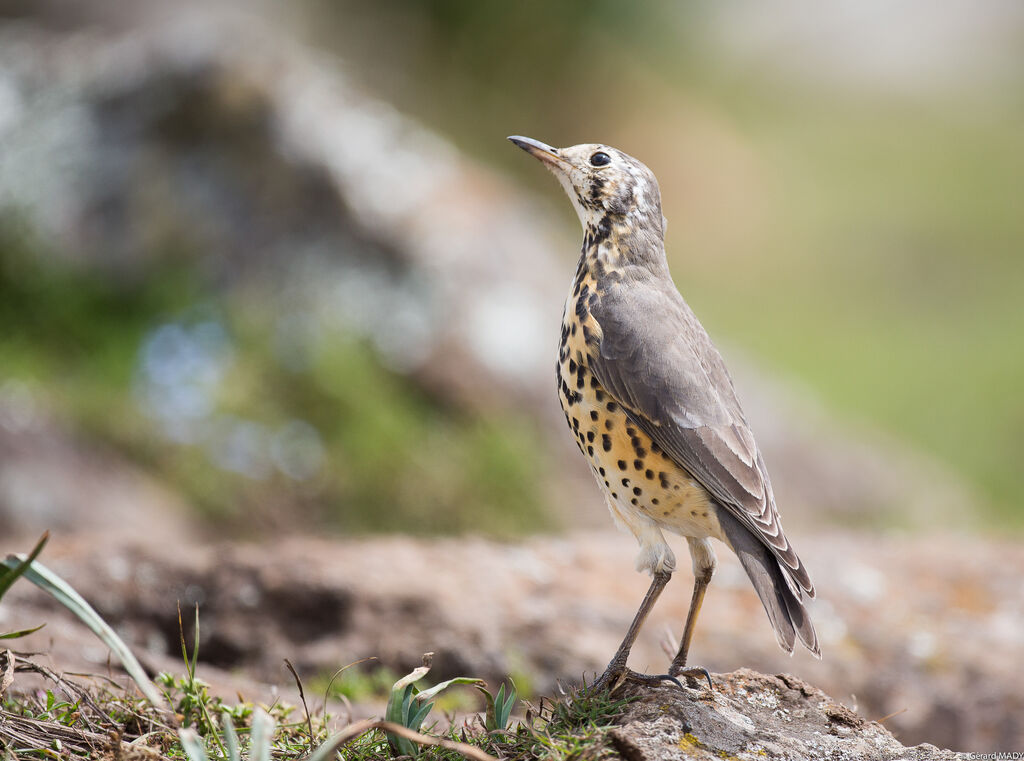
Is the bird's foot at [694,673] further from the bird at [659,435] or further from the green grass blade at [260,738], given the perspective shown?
the green grass blade at [260,738]

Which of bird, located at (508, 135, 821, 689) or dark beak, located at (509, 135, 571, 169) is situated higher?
dark beak, located at (509, 135, 571, 169)

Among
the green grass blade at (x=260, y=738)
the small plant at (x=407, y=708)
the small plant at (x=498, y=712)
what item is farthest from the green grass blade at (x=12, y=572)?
the small plant at (x=498, y=712)

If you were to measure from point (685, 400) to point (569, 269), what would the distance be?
8.05 m

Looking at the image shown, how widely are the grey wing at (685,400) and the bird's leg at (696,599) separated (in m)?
0.37

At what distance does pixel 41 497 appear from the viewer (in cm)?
828

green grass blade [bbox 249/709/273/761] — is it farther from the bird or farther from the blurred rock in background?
the blurred rock in background

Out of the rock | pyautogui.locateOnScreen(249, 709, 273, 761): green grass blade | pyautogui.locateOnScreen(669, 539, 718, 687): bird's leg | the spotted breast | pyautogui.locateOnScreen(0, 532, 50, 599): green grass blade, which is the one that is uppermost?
the spotted breast

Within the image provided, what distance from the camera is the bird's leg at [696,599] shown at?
4031mm

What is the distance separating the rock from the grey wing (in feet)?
1.40

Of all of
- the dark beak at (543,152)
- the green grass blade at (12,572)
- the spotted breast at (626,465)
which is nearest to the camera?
the green grass blade at (12,572)

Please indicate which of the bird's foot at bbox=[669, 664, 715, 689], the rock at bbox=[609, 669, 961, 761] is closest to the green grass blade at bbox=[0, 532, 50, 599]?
the rock at bbox=[609, 669, 961, 761]

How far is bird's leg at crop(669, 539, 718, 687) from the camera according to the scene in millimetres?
4031

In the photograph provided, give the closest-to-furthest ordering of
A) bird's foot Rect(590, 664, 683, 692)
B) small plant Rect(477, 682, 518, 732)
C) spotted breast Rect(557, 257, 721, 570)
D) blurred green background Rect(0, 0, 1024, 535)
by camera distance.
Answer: small plant Rect(477, 682, 518, 732)
bird's foot Rect(590, 664, 683, 692)
spotted breast Rect(557, 257, 721, 570)
blurred green background Rect(0, 0, 1024, 535)

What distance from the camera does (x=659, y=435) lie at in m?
4.09
